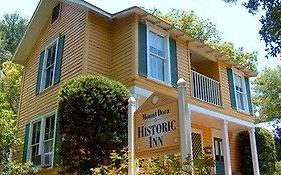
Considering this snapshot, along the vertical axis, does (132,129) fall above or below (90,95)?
below

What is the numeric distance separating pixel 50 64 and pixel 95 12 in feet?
11.3

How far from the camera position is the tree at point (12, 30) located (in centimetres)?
3359

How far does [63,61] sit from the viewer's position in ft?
42.5

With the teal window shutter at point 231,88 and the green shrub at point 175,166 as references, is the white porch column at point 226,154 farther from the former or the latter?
the green shrub at point 175,166

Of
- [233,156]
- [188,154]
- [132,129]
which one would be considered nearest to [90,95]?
[132,129]

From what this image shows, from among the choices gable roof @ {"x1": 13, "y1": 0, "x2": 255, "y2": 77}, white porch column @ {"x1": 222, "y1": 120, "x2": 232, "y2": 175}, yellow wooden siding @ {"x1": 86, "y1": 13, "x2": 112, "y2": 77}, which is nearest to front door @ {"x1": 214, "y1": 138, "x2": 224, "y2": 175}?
white porch column @ {"x1": 222, "y1": 120, "x2": 232, "y2": 175}

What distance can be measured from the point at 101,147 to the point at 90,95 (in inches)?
56.5

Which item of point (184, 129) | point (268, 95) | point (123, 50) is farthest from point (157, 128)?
point (268, 95)

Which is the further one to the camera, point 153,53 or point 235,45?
point 235,45

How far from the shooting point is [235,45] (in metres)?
30.3

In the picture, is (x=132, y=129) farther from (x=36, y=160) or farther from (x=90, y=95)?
(x=36, y=160)

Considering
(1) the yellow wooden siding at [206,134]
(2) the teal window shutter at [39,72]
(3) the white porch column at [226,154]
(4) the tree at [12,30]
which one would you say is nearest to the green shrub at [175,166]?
(3) the white porch column at [226,154]

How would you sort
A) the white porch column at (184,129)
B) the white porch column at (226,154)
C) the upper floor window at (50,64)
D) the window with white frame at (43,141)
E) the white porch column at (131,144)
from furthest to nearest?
the white porch column at (226,154) < the upper floor window at (50,64) < the window with white frame at (43,141) < the white porch column at (131,144) < the white porch column at (184,129)

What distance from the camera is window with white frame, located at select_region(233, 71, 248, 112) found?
16250mm
